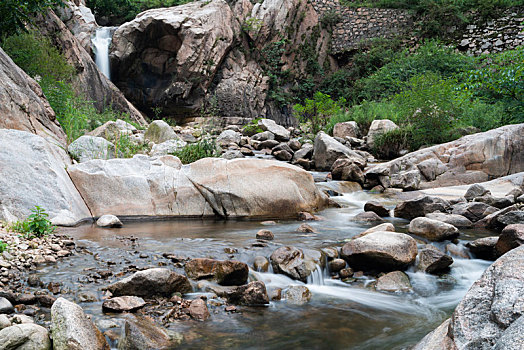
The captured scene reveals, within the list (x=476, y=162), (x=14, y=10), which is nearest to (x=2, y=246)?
(x=14, y=10)

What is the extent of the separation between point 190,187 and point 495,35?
18459mm

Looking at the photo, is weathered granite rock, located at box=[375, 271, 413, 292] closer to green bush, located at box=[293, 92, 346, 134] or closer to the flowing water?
the flowing water

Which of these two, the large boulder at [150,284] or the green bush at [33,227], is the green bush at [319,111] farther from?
the large boulder at [150,284]

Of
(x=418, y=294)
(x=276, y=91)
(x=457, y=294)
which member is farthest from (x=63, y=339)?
(x=276, y=91)

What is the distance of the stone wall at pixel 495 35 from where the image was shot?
1764 cm

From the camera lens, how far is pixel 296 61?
2144 cm

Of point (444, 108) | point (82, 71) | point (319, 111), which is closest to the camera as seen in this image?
point (444, 108)

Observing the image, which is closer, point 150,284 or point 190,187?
point 150,284

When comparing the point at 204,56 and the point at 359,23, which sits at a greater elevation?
the point at 359,23

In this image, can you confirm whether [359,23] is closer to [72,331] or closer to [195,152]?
[195,152]

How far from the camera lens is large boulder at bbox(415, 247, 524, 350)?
1423 mm

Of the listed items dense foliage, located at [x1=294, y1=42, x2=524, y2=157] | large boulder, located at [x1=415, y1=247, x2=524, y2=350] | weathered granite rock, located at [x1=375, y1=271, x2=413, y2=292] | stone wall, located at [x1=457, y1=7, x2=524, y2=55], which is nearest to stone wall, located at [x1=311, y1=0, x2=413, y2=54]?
stone wall, located at [x1=457, y1=7, x2=524, y2=55]

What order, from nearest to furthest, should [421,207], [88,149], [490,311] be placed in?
[490,311] < [421,207] < [88,149]

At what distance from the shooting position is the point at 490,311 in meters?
1.53
